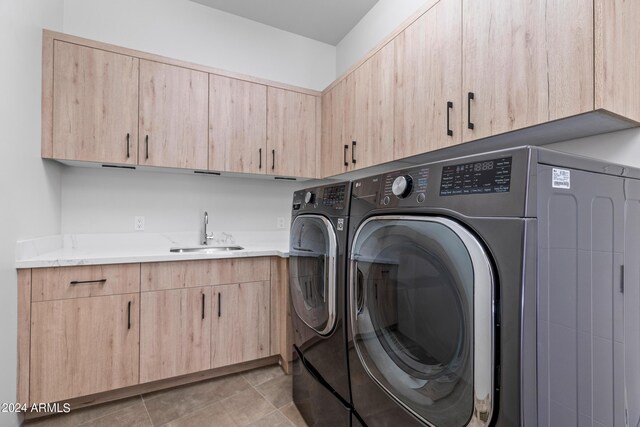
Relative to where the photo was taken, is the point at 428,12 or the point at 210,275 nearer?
the point at 428,12

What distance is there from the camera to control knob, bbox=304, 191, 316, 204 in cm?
164

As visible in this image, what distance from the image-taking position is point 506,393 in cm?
65

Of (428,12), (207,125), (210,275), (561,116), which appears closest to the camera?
(561,116)

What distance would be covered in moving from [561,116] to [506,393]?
990 millimetres

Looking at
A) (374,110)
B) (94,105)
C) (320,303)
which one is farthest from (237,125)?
(320,303)

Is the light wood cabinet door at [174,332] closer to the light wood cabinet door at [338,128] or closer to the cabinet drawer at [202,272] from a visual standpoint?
the cabinet drawer at [202,272]

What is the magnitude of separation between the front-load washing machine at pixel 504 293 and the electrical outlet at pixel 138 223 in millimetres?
2111

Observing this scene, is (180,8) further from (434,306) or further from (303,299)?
(434,306)

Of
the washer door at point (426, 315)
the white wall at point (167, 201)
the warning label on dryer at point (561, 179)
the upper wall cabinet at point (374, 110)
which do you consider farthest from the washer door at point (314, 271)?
the white wall at point (167, 201)

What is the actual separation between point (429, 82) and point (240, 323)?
2.02 meters

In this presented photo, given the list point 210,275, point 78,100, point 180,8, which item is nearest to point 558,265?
point 210,275

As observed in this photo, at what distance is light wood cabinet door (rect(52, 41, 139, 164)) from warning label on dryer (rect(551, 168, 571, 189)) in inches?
93.5

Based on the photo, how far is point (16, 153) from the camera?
159 centimetres

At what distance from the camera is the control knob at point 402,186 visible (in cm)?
93
